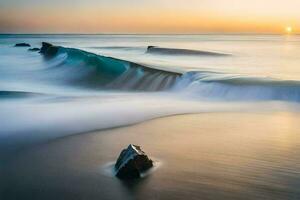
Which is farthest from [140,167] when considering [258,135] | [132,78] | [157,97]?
[132,78]

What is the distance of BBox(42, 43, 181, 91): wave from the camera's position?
54.8 ft

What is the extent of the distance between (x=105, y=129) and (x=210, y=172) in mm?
3237

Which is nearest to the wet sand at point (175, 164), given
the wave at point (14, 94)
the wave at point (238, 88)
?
the wave at point (238, 88)

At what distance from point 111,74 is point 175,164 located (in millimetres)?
14437

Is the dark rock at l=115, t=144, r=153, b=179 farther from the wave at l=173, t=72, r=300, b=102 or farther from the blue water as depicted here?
the wave at l=173, t=72, r=300, b=102

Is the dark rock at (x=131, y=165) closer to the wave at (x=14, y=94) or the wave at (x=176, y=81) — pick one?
the wave at (x=176, y=81)

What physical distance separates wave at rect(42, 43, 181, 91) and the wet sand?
828 cm

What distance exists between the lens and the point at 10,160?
5.98 m

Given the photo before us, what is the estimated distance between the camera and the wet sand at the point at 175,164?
4.73 m

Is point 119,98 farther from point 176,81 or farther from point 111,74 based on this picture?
point 111,74

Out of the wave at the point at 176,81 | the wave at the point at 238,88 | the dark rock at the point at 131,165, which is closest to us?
the dark rock at the point at 131,165

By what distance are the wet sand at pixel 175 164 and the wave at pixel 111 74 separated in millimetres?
8281

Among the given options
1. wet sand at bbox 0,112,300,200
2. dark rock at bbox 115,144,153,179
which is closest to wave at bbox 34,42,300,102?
wet sand at bbox 0,112,300,200

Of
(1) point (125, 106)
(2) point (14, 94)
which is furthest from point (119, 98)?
(2) point (14, 94)
